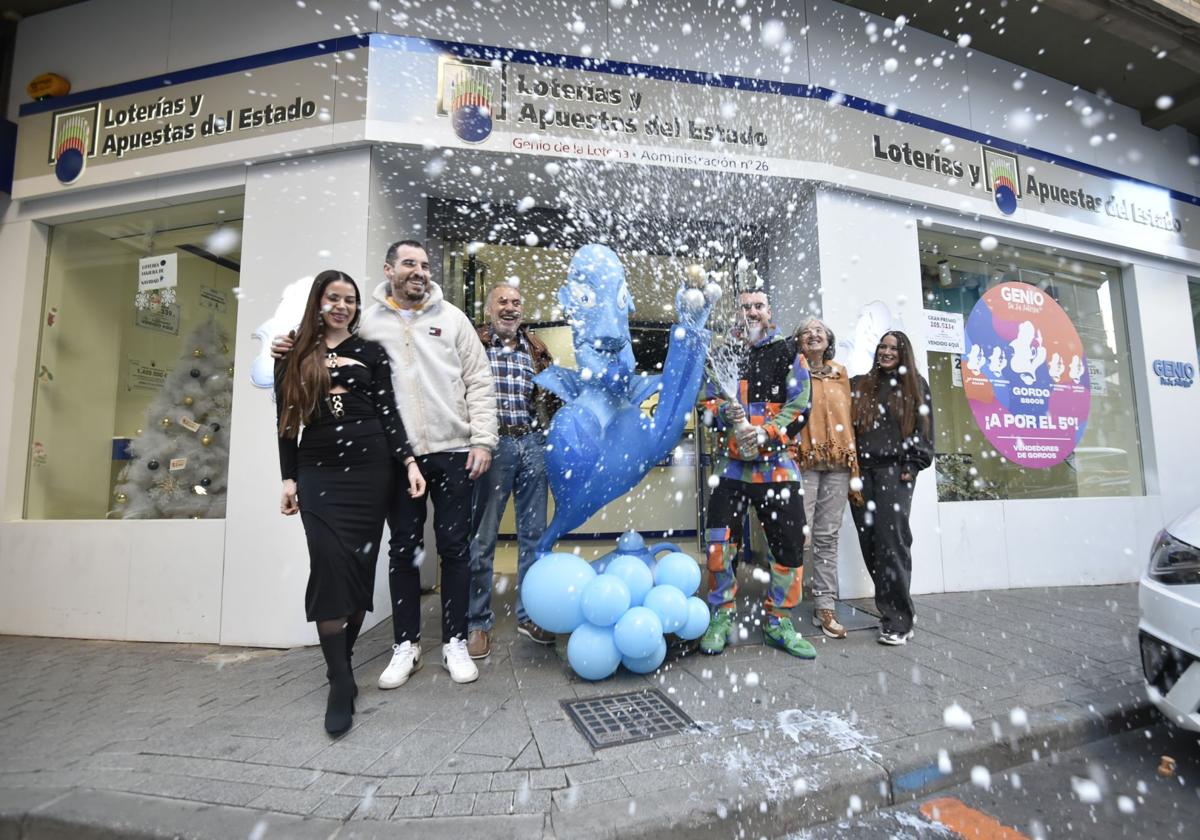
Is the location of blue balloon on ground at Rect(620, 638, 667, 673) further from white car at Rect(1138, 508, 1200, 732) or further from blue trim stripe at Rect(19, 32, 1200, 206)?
blue trim stripe at Rect(19, 32, 1200, 206)

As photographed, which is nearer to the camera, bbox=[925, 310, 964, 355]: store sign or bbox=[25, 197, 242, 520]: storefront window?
bbox=[25, 197, 242, 520]: storefront window

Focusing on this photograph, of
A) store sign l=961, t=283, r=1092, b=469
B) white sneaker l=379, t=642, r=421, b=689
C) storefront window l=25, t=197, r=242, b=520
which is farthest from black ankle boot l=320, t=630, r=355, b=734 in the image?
store sign l=961, t=283, r=1092, b=469

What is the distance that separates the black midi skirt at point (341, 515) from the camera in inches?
94.2

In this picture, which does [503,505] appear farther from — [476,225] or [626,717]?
[476,225]

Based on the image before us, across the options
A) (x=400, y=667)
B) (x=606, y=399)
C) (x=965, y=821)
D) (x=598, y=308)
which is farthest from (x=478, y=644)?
(x=965, y=821)

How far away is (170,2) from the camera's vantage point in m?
4.40

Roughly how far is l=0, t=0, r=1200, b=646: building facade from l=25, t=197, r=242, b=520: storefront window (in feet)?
0.08

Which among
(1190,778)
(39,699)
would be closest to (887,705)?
(1190,778)

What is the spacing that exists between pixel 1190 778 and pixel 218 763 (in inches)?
147

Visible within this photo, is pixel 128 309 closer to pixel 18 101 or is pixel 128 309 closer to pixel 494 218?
pixel 18 101

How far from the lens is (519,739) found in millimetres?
2211

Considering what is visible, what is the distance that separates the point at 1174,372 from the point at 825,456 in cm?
560

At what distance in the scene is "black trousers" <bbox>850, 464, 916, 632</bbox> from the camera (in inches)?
135

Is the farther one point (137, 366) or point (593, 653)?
point (137, 366)
